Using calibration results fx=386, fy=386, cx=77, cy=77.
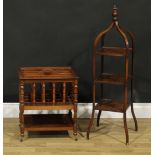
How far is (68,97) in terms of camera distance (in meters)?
3.21

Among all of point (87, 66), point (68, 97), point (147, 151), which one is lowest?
point (147, 151)

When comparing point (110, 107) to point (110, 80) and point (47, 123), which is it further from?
point (47, 123)

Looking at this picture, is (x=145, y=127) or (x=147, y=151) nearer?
(x=147, y=151)

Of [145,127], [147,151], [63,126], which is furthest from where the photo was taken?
[145,127]

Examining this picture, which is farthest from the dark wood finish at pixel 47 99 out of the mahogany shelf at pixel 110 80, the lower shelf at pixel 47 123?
the mahogany shelf at pixel 110 80

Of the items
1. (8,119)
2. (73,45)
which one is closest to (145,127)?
(73,45)

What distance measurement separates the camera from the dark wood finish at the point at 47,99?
2.99 meters

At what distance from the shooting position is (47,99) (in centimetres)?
312

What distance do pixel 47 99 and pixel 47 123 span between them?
0.21 m

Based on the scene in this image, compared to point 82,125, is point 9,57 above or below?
above

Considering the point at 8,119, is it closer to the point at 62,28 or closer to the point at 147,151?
the point at 62,28

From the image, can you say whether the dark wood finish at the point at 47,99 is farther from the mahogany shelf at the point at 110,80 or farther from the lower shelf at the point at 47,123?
the mahogany shelf at the point at 110,80

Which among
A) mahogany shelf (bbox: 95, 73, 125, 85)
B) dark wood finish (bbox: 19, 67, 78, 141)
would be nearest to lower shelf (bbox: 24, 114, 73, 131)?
dark wood finish (bbox: 19, 67, 78, 141)

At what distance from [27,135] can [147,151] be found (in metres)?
1.00
